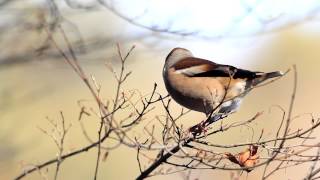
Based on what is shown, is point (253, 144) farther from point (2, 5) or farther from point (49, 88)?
point (49, 88)

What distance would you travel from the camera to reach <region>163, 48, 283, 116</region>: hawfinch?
4.32m

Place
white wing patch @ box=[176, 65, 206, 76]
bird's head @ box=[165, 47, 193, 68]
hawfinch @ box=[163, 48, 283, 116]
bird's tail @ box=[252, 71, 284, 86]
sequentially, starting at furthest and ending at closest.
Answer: bird's head @ box=[165, 47, 193, 68], white wing patch @ box=[176, 65, 206, 76], hawfinch @ box=[163, 48, 283, 116], bird's tail @ box=[252, 71, 284, 86]

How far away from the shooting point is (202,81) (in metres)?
4.43

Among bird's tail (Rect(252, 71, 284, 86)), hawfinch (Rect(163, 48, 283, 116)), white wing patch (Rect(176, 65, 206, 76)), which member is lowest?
bird's tail (Rect(252, 71, 284, 86))

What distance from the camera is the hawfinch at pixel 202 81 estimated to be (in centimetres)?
432

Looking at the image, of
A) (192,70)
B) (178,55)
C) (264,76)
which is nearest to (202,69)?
→ (192,70)

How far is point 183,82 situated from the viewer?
14.5 feet

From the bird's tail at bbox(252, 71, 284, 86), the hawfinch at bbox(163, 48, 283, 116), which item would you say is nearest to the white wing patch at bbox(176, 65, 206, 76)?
the hawfinch at bbox(163, 48, 283, 116)

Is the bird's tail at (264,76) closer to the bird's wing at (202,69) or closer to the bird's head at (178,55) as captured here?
the bird's wing at (202,69)

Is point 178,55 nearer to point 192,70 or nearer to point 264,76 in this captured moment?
point 192,70

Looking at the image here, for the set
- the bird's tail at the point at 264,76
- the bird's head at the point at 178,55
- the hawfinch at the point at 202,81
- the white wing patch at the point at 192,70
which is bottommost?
the bird's tail at the point at 264,76

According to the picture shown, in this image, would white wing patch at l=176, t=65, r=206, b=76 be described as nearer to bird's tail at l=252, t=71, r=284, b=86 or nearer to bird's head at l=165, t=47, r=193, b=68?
bird's head at l=165, t=47, r=193, b=68

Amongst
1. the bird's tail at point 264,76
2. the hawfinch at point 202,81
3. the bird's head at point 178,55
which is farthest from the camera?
the bird's head at point 178,55

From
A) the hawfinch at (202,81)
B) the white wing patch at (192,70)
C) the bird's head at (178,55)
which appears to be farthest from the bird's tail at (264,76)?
the bird's head at (178,55)
